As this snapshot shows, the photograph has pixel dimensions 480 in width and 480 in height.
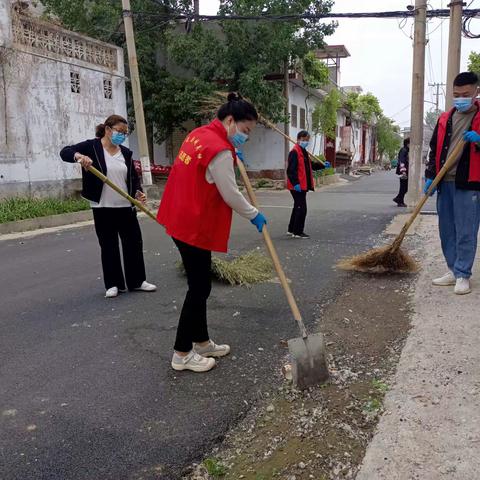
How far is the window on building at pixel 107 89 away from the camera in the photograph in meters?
13.9

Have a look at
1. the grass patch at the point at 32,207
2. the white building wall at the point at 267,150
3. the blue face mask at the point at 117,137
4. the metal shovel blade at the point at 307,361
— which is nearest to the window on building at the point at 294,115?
the white building wall at the point at 267,150

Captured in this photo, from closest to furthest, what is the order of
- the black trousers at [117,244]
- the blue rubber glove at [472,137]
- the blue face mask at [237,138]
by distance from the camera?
the blue face mask at [237,138], the blue rubber glove at [472,137], the black trousers at [117,244]

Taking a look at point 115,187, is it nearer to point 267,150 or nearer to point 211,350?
point 211,350

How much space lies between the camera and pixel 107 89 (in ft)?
46.0

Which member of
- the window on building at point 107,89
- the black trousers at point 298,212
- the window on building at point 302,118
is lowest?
the black trousers at point 298,212

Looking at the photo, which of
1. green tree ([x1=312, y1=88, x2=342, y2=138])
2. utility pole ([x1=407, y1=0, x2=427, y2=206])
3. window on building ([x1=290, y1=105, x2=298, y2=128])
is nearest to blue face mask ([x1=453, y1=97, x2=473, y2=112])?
utility pole ([x1=407, y1=0, x2=427, y2=206])

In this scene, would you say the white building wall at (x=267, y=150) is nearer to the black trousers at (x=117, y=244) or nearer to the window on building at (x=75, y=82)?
the window on building at (x=75, y=82)

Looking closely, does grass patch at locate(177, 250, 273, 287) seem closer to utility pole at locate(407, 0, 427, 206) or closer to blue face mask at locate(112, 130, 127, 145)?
blue face mask at locate(112, 130, 127, 145)

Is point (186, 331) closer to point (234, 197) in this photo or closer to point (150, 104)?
point (234, 197)

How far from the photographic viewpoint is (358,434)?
8.14 ft

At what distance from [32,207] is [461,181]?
864 centimetres

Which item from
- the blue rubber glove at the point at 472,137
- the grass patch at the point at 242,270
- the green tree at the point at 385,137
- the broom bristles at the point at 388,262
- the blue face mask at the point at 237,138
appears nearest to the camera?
the blue face mask at the point at 237,138

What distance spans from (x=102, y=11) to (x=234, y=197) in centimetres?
1667

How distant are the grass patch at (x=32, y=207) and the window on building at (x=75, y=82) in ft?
9.95
